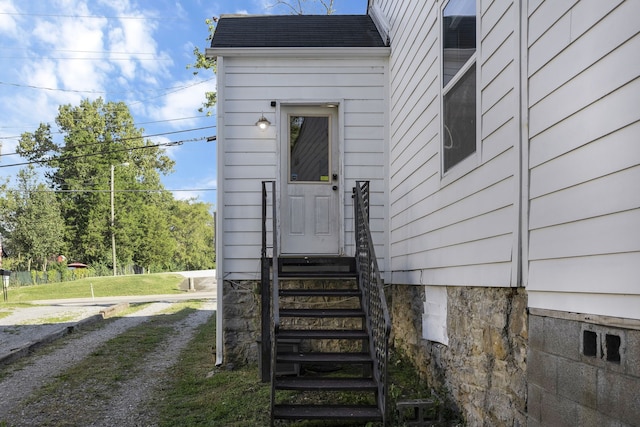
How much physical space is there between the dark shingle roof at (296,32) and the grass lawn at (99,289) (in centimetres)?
1566

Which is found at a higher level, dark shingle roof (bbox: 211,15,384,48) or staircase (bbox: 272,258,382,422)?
dark shingle roof (bbox: 211,15,384,48)

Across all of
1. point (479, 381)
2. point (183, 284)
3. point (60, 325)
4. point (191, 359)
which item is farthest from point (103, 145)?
point (479, 381)

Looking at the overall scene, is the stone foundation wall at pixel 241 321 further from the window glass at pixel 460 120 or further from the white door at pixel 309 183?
the window glass at pixel 460 120

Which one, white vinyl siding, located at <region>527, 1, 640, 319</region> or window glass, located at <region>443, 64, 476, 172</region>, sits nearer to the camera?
white vinyl siding, located at <region>527, 1, 640, 319</region>

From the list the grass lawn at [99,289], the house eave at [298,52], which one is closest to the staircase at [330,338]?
the house eave at [298,52]

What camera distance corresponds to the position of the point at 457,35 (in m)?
3.99

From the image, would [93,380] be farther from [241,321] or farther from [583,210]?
[583,210]

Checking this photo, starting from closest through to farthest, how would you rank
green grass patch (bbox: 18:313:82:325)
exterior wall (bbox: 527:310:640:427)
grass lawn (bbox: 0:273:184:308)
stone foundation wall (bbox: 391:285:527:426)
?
exterior wall (bbox: 527:310:640:427)
stone foundation wall (bbox: 391:285:527:426)
green grass patch (bbox: 18:313:82:325)
grass lawn (bbox: 0:273:184:308)

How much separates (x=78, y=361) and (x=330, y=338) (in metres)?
4.17

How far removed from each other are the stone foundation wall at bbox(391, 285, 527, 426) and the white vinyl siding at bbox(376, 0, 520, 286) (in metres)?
0.14

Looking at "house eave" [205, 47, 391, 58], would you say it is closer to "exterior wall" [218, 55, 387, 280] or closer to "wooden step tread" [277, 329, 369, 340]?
"exterior wall" [218, 55, 387, 280]

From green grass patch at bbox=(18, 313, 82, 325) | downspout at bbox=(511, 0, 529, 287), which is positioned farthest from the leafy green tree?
downspout at bbox=(511, 0, 529, 287)

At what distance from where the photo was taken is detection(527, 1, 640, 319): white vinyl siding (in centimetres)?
189

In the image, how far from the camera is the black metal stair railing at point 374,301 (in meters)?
3.79
